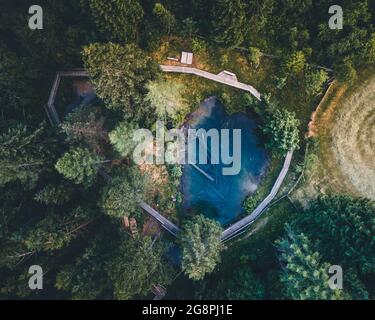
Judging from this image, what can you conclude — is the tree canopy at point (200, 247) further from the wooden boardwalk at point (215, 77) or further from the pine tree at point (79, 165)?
the wooden boardwalk at point (215, 77)

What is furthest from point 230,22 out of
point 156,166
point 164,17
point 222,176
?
point 156,166

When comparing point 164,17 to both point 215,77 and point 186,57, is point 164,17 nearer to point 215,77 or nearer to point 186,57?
point 186,57

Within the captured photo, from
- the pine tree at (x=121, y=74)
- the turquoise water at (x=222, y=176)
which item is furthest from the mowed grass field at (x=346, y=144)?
the pine tree at (x=121, y=74)

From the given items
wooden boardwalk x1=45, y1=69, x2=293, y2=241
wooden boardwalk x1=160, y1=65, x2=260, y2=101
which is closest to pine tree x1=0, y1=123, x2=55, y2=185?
wooden boardwalk x1=45, y1=69, x2=293, y2=241
